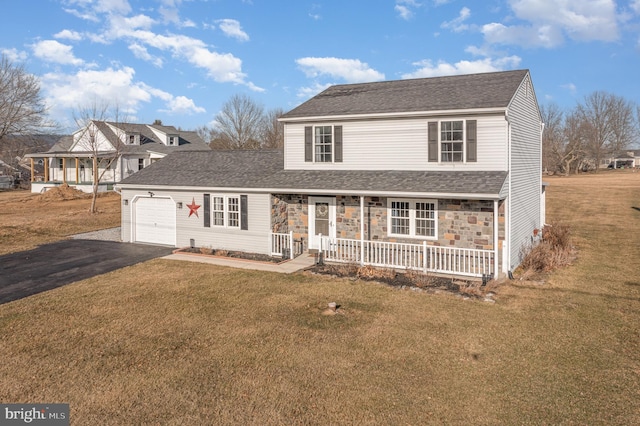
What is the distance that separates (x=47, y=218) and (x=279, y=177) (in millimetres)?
18190

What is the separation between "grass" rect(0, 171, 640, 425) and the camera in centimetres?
630

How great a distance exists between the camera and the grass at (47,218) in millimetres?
20500

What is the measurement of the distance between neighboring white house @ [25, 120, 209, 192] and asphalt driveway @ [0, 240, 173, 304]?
21963 millimetres

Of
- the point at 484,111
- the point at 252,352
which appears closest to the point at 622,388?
the point at 252,352

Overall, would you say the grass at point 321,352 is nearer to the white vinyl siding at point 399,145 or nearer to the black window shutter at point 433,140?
the white vinyl siding at point 399,145

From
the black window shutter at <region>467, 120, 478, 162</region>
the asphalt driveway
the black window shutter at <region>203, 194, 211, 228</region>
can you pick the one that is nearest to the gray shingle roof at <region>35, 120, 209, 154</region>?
the asphalt driveway

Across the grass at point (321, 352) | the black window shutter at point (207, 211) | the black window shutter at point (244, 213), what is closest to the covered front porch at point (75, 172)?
the black window shutter at point (207, 211)

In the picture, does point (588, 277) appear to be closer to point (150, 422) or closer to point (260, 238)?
point (260, 238)

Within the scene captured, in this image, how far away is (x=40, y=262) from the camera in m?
15.8

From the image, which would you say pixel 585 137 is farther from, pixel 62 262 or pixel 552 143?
pixel 62 262

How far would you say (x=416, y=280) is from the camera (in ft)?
42.2

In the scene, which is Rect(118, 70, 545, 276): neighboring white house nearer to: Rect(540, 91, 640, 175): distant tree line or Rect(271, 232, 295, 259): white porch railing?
Rect(271, 232, 295, 259): white porch railing

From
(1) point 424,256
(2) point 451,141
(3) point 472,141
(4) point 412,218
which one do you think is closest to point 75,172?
(4) point 412,218

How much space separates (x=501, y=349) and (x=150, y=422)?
6.39 m
